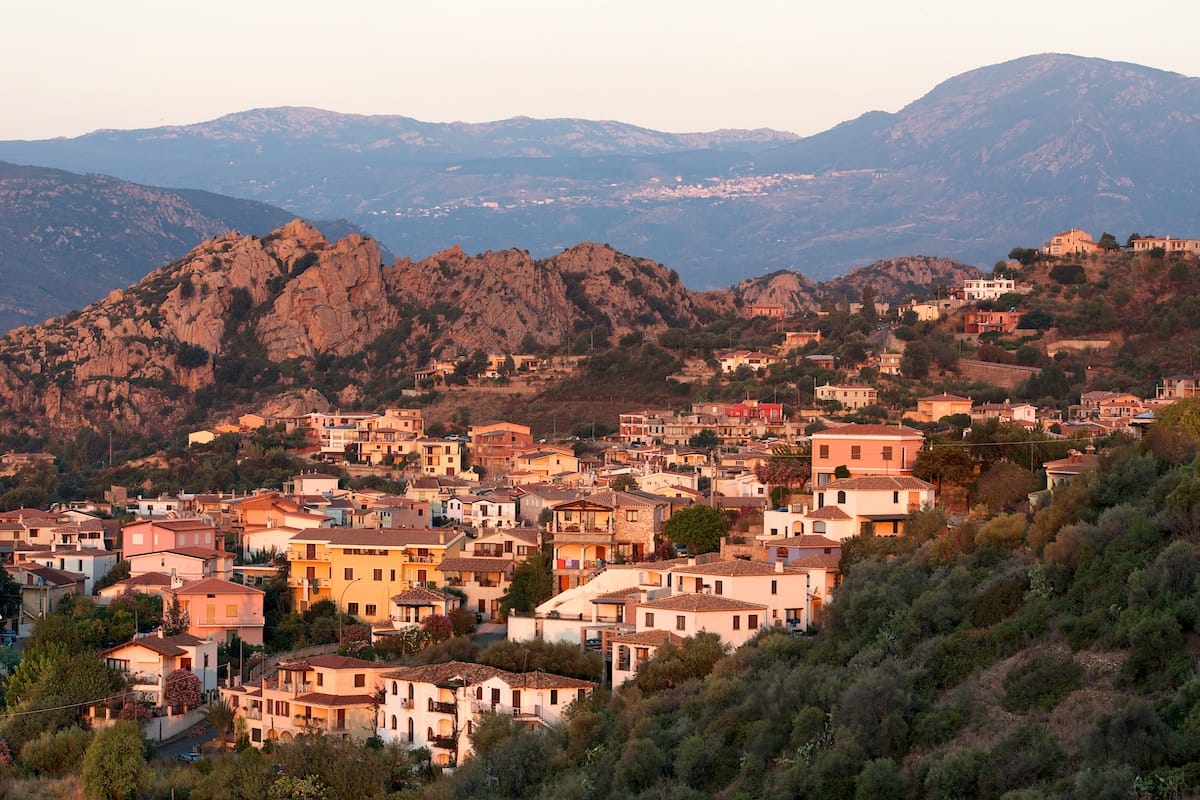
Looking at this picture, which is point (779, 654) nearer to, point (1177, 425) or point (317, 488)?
point (1177, 425)

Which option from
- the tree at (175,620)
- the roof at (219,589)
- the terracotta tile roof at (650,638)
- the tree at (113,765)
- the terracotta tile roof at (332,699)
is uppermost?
the terracotta tile roof at (650,638)

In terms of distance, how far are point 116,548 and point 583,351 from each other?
48.4 m

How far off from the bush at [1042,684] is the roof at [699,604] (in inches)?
309

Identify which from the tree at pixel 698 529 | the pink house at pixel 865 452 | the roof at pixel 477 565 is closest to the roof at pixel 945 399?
the pink house at pixel 865 452

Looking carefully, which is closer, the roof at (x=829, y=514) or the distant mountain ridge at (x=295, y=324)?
the roof at (x=829, y=514)

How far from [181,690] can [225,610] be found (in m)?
4.88

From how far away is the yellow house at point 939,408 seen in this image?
222 feet

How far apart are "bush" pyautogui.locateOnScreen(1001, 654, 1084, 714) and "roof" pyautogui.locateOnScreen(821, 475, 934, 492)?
12.2m

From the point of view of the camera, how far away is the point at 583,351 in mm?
100562

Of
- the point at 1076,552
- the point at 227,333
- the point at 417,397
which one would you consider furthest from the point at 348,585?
the point at 227,333

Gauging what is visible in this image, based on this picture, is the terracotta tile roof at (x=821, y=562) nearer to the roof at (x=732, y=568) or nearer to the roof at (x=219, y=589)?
the roof at (x=732, y=568)

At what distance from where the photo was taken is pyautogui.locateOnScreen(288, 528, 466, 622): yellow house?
45250 millimetres

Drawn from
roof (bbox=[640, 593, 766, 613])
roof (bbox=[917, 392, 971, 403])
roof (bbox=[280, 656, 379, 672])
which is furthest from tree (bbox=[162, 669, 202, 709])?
roof (bbox=[917, 392, 971, 403])

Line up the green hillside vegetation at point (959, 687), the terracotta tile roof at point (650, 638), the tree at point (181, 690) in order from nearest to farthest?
1. the green hillside vegetation at point (959, 687)
2. the terracotta tile roof at point (650, 638)
3. the tree at point (181, 690)
